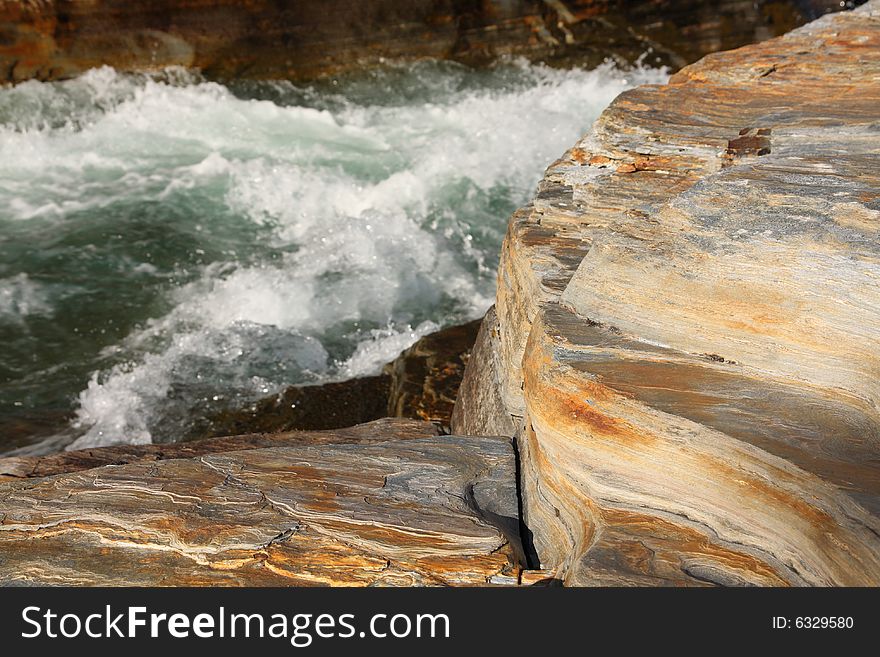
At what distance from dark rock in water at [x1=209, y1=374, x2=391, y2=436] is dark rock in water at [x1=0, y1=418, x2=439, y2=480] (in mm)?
818

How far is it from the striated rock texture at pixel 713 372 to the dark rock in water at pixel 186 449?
0.53 m

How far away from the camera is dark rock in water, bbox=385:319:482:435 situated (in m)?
4.89

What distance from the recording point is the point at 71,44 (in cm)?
926

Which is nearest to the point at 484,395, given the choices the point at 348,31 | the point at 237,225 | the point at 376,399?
the point at 376,399

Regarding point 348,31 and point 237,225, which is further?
point 348,31

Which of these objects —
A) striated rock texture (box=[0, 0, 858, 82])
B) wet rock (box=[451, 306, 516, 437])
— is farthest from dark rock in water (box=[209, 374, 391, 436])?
striated rock texture (box=[0, 0, 858, 82])

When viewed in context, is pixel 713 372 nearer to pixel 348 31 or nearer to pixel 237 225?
pixel 237 225

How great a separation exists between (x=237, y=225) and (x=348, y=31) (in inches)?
145

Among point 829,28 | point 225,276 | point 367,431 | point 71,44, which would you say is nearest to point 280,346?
point 225,276

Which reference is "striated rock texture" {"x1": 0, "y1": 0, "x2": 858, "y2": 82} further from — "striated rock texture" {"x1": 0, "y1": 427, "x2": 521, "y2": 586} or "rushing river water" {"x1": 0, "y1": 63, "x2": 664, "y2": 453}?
"striated rock texture" {"x1": 0, "y1": 427, "x2": 521, "y2": 586}

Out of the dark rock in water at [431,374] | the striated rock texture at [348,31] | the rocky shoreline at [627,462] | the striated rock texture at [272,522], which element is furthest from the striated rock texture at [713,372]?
the striated rock texture at [348,31]

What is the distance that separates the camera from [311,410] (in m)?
5.14

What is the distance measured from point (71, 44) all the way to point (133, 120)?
1.14 meters
